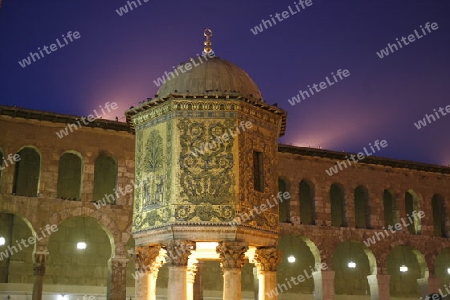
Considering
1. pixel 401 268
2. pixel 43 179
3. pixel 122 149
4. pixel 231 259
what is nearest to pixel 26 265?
pixel 43 179

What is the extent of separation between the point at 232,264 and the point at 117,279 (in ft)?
34.8

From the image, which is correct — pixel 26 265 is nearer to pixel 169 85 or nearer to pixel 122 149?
pixel 122 149

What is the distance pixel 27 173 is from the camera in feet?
72.5

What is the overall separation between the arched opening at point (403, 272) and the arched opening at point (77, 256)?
44.6 feet

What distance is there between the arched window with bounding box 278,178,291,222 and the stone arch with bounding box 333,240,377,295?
3.66m

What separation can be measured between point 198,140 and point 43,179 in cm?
1052

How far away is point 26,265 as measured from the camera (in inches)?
861

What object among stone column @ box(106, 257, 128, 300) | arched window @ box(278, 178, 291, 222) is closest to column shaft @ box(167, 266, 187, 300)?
stone column @ box(106, 257, 128, 300)

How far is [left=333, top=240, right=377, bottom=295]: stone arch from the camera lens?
27734 millimetres

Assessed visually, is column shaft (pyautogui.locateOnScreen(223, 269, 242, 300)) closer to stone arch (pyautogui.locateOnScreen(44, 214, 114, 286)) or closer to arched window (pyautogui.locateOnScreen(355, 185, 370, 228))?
stone arch (pyautogui.locateOnScreen(44, 214, 114, 286))

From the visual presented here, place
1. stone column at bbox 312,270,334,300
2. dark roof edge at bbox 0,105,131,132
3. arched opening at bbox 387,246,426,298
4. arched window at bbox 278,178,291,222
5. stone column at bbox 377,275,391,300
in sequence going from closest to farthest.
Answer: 1. dark roof edge at bbox 0,105,131,132
2. stone column at bbox 312,270,334,300
3. arched window at bbox 278,178,291,222
4. stone column at bbox 377,275,391,300
5. arched opening at bbox 387,246,426,298

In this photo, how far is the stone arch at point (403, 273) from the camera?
28.9 meters

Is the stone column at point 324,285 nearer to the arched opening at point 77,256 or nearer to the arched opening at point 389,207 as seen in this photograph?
the arched opening at point 389,207

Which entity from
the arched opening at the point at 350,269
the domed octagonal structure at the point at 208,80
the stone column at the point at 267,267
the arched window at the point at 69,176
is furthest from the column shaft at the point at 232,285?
the arched opening at the point at 350,269
